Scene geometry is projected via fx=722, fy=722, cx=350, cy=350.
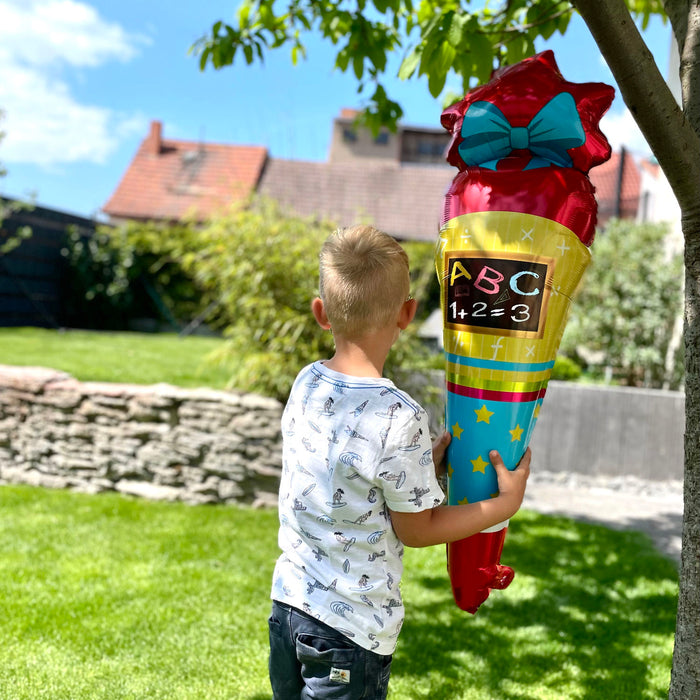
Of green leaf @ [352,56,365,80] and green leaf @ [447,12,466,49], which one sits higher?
green leaf @ [352,56,365,80]

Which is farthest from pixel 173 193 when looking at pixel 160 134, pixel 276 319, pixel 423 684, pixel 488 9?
pixel 423 684

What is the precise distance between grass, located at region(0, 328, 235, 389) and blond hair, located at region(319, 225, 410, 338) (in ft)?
15.5

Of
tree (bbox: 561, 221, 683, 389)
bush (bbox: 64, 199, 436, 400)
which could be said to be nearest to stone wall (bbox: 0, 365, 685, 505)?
bush (bbox: 64, 199, 436, 400)

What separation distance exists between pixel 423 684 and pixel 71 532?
242 centimetres

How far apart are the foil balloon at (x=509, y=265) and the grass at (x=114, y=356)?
4604 mm

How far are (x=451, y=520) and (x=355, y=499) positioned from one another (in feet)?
0.70

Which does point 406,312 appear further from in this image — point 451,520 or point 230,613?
point 230,613

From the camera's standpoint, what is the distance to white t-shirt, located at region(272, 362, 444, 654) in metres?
1.45

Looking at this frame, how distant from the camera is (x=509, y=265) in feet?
5.55

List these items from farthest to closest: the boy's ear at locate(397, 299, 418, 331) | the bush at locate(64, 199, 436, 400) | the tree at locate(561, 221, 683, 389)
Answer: the tree at locate(561, 221, 683, 389)
the bush at locate(64, 199, 436, 400)
the boy's ear at locate(397, 299, 418, 331)

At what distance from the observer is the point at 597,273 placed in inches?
328

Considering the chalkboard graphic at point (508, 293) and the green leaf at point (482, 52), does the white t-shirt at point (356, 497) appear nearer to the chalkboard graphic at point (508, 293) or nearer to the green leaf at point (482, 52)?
the chalkboard graphic at point (508, 293)

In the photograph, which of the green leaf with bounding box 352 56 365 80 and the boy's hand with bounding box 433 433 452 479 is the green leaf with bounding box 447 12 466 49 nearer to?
the green leaf with bounding box 352 56 365 80

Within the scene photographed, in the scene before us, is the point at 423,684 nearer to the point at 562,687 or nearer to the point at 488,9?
the point at 562,687
